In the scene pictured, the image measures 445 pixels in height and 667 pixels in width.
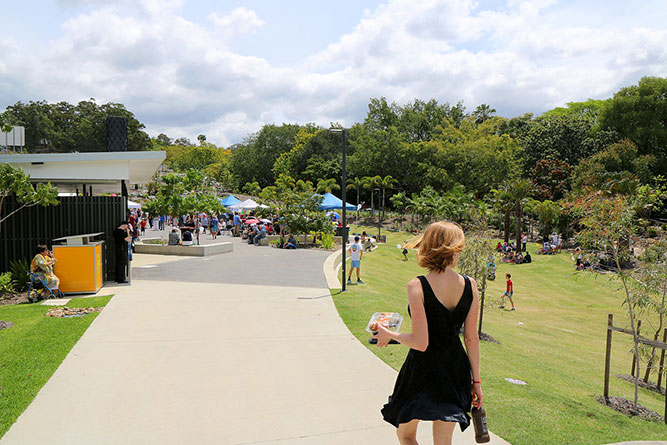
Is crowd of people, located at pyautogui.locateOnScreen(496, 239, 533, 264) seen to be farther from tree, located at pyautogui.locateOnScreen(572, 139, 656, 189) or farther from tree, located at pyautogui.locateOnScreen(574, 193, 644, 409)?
tree, located at pyautogui.locateOnScreen(574, 193, 644, 409)

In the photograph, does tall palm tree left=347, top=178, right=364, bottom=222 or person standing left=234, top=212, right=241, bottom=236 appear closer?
person standing left=234, top=212, right=241, bottom=236

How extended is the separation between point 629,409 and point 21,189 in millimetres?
13110

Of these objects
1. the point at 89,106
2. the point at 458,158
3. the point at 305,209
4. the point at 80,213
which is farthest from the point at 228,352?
the point at 89,106

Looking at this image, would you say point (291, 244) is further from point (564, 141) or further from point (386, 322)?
point (564, 141)

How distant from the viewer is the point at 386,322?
11.3 feet

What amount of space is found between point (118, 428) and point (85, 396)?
1.12m

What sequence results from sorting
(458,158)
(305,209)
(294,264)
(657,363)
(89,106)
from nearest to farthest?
(657,363)
(294,264)
(305,209)
(458,158)
(89,106)

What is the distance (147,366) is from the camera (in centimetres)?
683

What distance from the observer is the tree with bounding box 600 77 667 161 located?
4256cm

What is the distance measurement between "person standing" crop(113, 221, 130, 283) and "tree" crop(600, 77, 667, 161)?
4536 centimetres

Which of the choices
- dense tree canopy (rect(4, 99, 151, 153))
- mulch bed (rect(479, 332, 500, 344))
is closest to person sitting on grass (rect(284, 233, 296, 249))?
mulch bed (rect(479, 332, 500, 344))

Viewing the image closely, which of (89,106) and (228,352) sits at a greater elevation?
(89,106)

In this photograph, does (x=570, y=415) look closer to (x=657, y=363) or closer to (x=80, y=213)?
(x=657, y=363)

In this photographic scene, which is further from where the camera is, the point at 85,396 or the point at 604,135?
the point at 604,135
